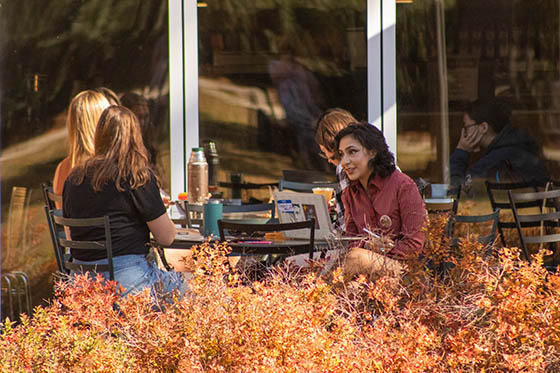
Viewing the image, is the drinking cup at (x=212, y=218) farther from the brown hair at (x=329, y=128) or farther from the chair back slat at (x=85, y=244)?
the brown hair at (x=329, y=128)

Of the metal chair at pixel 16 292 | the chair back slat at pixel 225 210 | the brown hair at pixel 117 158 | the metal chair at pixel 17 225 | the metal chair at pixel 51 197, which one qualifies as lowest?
the metal chair at pixel 16 292

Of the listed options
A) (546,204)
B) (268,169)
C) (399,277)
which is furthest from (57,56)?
(399,277)

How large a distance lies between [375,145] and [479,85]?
262 cm

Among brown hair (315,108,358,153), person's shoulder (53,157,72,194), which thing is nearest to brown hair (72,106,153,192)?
person's shoulder (53,157,72,194)

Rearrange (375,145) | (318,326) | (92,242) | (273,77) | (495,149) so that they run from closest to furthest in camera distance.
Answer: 1. (318,326)
2. (92,242)
3. (375,145)
4. (495,149)
5. (273,77)

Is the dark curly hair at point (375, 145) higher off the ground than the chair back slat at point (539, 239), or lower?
higher

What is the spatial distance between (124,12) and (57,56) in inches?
25.9

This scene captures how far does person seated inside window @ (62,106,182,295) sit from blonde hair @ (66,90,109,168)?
2.05 ft

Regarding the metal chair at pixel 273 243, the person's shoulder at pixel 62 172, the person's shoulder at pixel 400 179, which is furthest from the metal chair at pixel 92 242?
the person's shoulder at pixel 400 179

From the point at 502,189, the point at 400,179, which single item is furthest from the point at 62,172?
the point at 502,189

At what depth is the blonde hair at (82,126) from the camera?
4.61 m

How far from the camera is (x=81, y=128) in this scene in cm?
463

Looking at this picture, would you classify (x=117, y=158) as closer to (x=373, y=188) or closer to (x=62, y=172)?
(x=62, y=172)

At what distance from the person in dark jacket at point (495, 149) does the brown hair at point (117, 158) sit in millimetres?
3222
